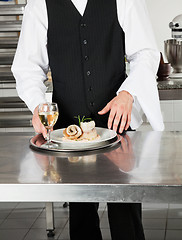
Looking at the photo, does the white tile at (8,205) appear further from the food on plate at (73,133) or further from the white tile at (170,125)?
the food on plate at (73,133)

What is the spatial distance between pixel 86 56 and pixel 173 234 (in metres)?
1.54

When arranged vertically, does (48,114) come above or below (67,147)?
above

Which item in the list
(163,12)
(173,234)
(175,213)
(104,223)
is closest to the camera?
(173,234)

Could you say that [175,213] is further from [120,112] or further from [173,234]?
[120,112]

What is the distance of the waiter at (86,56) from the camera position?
2.35m

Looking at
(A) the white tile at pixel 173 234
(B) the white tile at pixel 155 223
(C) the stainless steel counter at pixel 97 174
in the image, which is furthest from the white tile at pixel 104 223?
(C) the stainless steel counter at pixel 97 174

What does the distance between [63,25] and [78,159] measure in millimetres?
959

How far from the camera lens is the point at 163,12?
5188 mm

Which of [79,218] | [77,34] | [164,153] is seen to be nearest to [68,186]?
[164,153]

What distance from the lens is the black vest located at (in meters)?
2.38

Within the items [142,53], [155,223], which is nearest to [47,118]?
[142,53]

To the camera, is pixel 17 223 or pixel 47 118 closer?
→ pixel 47 118

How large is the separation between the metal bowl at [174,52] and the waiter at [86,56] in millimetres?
1450

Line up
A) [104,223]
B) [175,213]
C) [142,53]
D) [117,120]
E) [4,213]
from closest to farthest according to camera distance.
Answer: [117,120] → [142,53] → [104,223] → [175,213] → [4,213]
